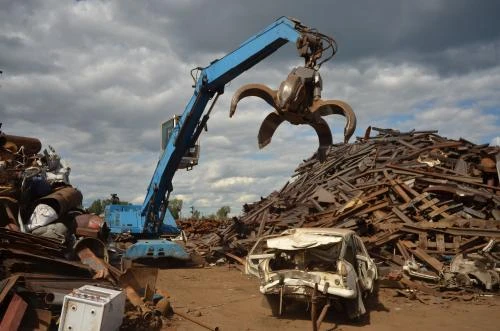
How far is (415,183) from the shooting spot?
15742 millimetres

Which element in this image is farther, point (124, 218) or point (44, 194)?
point (124, 218)

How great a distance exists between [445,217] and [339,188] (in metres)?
4.40

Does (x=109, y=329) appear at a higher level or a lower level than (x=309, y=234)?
lower

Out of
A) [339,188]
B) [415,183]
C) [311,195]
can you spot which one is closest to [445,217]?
[415,183]

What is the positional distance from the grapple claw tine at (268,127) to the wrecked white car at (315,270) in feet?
6.64

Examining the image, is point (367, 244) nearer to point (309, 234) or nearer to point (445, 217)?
point (445, 217)

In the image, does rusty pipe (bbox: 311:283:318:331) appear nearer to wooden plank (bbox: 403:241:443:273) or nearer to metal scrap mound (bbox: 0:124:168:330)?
metal scrap mound (bbox: 0:124:168:330)

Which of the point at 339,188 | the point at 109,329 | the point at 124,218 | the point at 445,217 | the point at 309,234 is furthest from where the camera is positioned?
the point at 339,188

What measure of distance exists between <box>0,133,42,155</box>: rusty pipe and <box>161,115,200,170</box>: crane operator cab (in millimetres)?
3770

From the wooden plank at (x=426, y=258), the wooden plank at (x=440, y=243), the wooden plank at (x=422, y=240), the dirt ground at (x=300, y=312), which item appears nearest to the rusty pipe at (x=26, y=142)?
the dirt ground at (x=300, y=312)

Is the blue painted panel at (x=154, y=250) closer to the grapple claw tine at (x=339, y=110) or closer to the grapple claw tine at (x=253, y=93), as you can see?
the grapple claw tine at (x=253, y=93)

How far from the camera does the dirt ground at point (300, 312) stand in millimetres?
8375

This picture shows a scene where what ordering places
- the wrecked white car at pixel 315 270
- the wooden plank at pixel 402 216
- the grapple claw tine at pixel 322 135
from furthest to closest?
the wooden plank at pixel 402 216
the grapple claw tine at pixel 322 135
the wrecked white car at pixel 315 270

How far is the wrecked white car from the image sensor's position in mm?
8141
